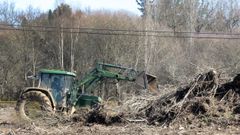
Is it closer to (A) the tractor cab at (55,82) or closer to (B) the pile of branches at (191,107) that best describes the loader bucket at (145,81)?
(A) the tractor cab at (55,82)

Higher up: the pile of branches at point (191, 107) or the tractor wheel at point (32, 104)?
the pile of branches at point (191, 107)

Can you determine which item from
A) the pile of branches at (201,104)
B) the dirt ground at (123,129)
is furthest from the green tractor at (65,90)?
the pile of branches at (201,104)

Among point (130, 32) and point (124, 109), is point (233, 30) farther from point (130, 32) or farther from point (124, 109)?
point (124, 109)

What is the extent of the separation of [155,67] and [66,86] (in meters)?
22.4

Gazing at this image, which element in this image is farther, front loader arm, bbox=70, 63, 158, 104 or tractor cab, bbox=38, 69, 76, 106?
front loader arm, bbox=70, 63, 158, 104

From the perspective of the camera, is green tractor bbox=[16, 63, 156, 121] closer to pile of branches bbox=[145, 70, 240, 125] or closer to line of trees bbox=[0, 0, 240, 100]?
pile of branches bbox=[145, 70, 240, 125]

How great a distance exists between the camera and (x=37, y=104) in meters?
17.9

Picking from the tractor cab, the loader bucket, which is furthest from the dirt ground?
the loader bucket


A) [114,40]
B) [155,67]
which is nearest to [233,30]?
[155,67]

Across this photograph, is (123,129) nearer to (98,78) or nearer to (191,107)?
(191,107)

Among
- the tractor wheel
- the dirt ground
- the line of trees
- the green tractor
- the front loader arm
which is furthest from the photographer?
the line of trees

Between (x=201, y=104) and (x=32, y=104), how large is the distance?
7825mm

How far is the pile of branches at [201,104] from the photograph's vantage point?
40.2 feet

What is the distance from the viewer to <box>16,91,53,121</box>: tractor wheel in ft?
56.9
